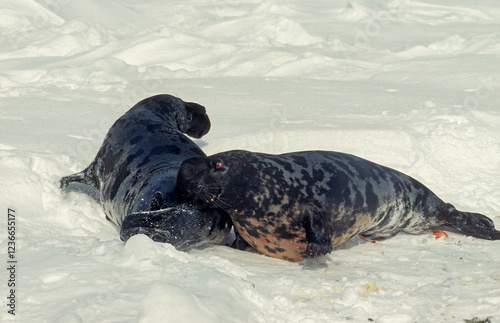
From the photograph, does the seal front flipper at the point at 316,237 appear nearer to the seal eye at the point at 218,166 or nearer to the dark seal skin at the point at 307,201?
the dark seal skin at the point at 307,201

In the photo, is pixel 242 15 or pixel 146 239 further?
pixel 242 15

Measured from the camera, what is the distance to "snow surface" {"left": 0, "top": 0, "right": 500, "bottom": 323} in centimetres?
224

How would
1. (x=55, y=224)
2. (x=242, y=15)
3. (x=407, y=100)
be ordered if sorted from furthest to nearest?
(x=242, y=15), (x=407, y=100), (x=55, y=224)

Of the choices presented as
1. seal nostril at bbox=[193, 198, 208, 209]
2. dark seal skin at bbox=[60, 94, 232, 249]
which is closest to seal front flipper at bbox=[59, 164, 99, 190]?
dark seal skin at bbox=[60, 94, 232, 249]

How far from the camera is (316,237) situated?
2889 mm

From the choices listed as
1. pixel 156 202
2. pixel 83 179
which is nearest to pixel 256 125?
pixel 83 179

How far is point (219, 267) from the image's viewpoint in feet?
8.41

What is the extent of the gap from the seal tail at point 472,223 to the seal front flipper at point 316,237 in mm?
902

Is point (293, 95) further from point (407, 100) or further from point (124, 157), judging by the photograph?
point (124, 157)

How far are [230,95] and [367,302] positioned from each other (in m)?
3.11

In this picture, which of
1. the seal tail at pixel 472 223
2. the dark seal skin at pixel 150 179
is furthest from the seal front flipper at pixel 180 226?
the seal tail at pixel 472 223

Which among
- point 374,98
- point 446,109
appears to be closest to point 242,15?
point 374,98

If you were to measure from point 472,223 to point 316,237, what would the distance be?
1049mm

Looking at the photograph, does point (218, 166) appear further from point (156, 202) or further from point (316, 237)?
point (316, 237)
